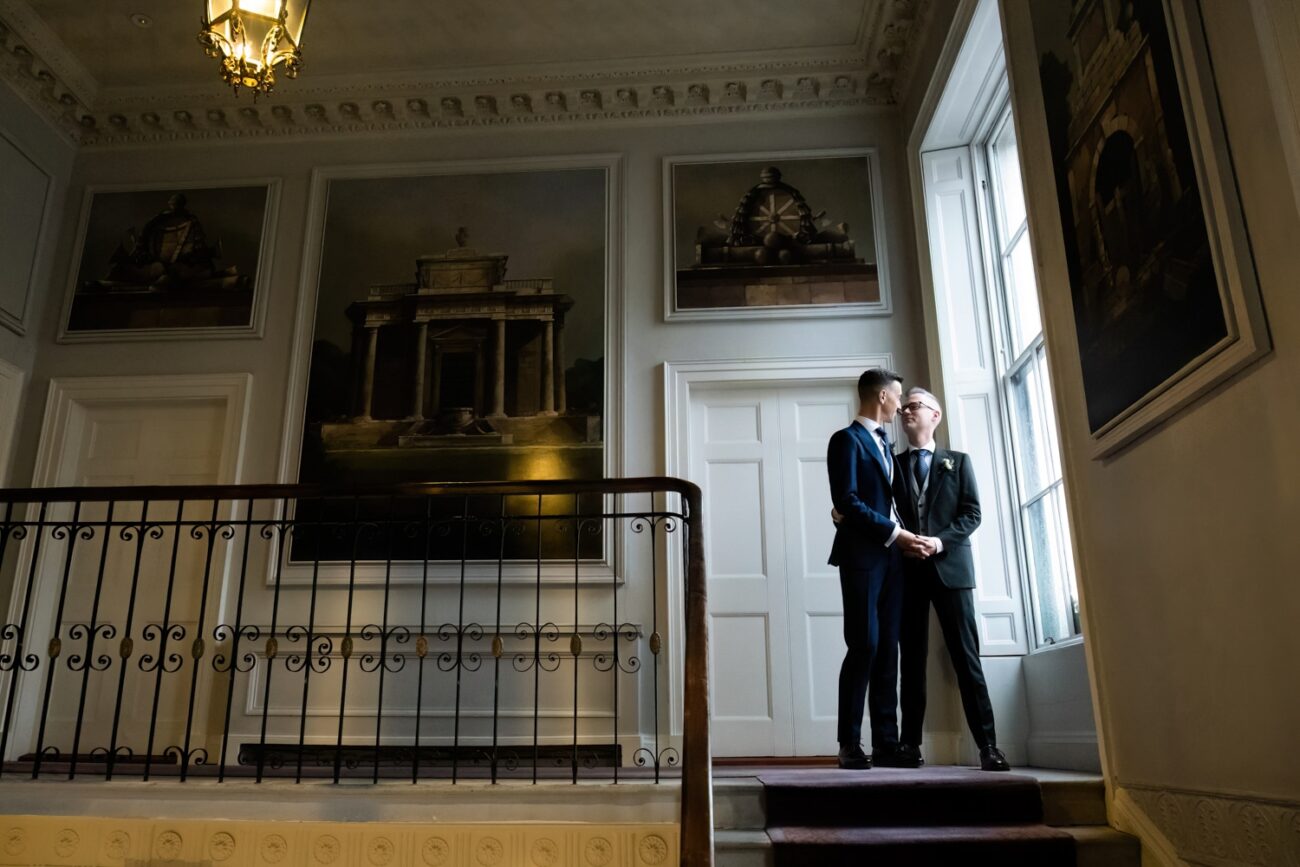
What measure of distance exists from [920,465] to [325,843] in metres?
2.77

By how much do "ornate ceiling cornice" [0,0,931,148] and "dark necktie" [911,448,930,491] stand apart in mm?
2739

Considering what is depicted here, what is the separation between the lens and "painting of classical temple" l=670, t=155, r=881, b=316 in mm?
5855

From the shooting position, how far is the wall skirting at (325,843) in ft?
10.7

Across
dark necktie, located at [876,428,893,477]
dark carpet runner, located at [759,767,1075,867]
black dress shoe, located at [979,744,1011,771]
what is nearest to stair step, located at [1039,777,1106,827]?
dark carpet runner, located at [759,767,1075,867]

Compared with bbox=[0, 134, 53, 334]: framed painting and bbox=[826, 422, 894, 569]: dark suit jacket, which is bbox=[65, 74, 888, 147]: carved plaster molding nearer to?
bbox=[0, 134, 53, 334]: framed painting

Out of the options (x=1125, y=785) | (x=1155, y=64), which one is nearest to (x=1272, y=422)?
(x=1155, y=64)

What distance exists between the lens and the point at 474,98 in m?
6.31

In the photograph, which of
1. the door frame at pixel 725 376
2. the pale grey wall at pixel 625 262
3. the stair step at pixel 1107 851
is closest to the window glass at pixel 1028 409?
→ the pale grey wall at pixel 625 262

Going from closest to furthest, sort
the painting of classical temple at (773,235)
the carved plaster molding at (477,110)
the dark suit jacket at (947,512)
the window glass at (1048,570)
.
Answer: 1. the dark suit jacket at (947,512)
2. the window glass at (1048,570)
3. the painting of classical temple at (773,235)
4. the carved plaster molding at (477,110)

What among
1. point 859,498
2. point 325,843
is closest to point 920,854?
point 859,498

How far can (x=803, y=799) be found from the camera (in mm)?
3311

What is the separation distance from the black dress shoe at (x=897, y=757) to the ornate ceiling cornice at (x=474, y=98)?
13.0ft

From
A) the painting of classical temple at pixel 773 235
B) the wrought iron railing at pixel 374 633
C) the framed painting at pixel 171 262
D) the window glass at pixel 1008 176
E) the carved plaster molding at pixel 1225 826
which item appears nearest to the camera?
the carved plaster molding at pixel 1225 826

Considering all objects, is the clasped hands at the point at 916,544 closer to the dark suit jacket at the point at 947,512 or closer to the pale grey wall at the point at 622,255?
the dark suit jacket at the point at 947,512
